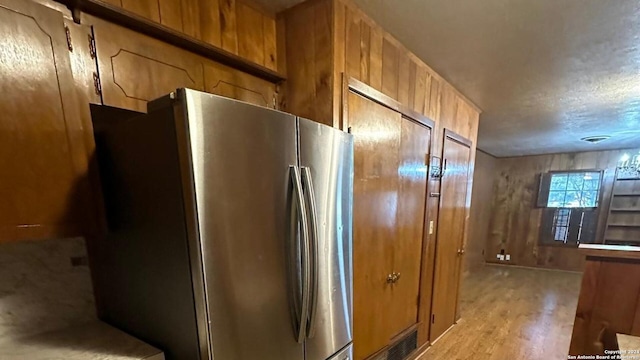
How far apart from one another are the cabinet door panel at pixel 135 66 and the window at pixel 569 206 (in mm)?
7249

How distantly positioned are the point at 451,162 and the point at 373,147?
4.33ft

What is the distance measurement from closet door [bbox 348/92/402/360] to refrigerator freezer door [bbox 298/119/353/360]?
0.28 meters

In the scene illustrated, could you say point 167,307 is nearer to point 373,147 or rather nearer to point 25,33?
point 25,33

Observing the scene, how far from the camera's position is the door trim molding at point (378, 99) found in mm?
1402

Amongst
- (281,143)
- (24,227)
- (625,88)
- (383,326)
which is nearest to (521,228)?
(625,88)

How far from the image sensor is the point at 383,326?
1.82 m

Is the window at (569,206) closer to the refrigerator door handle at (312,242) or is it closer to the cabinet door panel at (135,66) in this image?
the refrigerator door handle at (312,242)

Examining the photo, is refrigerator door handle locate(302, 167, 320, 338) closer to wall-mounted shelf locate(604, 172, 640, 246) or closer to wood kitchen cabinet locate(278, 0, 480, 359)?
wood kitchen cabinet locate(278, 0, 480, 359)

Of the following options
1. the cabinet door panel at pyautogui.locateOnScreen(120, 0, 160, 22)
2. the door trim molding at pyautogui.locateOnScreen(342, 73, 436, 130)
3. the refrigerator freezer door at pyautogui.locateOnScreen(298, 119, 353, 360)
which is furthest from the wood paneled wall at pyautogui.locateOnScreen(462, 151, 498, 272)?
the cabinet door panel at pyautogui.locateOnScreen(120, 0, 160, 22)

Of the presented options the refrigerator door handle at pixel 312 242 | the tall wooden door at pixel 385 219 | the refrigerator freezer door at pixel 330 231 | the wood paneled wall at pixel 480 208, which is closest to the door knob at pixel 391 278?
the tall wooden door at pixel 385 219

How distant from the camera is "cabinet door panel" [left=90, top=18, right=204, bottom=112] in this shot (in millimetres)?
915

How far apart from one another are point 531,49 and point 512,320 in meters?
3.09

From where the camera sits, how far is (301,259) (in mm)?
956

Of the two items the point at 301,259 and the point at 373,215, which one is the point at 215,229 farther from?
the point at 373,215
